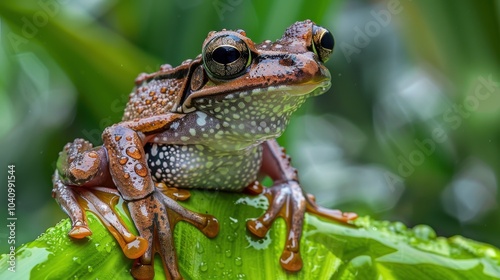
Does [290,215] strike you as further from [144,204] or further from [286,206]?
[144,204]

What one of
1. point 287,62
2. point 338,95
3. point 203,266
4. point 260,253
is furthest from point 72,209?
point 338,95

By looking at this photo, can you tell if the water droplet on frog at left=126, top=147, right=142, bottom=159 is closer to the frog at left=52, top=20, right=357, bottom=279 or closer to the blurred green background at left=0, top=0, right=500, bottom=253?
the frog at left=52, top=20, right=357, bottom=279

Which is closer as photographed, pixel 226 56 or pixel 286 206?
pixel 226 56

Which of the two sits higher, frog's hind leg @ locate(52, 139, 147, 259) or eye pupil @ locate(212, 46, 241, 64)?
eye pupil @ locate(212, 46, 241, 64)

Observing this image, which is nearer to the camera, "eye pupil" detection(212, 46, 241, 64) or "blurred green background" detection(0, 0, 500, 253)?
"eye pupil" detection(212, 46, 241, 64)

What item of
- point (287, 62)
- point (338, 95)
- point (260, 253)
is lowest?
point (338, 95)

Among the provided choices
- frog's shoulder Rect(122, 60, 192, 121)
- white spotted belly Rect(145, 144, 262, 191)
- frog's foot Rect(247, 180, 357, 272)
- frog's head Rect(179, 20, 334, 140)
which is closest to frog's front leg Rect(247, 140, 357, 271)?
frog's foot Rect(247, 180, 357, 272)
